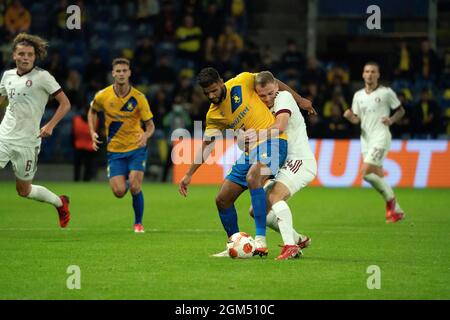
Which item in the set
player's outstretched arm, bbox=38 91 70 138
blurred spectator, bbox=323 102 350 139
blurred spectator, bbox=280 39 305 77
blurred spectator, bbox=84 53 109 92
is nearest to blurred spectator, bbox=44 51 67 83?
blurred spectator, bbox=84 53 109 92

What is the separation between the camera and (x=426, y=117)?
23.4 metres

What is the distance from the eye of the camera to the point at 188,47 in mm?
26375

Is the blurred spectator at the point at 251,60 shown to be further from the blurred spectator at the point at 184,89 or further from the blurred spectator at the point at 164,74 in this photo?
the blurred spectator at the point at 164,74

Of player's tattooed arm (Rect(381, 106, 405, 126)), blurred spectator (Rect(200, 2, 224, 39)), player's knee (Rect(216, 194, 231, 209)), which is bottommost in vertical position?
player's knee (Rect(216, 194, 231, 209))

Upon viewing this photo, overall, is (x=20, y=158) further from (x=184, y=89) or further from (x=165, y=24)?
(x=165, y=24)

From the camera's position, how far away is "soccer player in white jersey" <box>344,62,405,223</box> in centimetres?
1566

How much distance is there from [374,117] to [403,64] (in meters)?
9.65

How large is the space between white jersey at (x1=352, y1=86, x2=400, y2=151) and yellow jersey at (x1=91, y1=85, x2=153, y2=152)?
4.08 meters

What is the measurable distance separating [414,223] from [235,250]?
17.5 feet

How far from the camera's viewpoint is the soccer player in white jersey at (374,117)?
15.7 metres

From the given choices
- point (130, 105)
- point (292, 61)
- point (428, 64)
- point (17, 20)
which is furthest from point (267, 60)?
point (130, 105)

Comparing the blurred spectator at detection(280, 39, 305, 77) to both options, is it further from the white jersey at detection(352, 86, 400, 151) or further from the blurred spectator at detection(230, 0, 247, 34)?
→ the white jersey at detection(352, 86, 400, 151)

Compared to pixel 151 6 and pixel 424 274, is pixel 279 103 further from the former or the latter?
pixel 151 6

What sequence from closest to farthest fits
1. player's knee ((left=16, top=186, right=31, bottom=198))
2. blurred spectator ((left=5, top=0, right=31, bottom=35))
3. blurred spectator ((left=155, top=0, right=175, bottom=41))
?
player's knee ((left=16, top=186, right=31, bottom=198)) → blurred spectator ((left=5, top=0, right=31, bottom=35)) → blurred spectator ((left=155, top=0, right=175, bottom=41))
